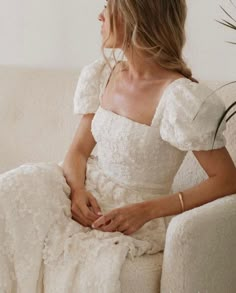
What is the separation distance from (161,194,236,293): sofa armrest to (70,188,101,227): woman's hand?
0.27 metres

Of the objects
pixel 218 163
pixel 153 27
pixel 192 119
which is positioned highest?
pixel 153 27

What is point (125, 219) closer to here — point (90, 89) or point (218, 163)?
point (218, 163)

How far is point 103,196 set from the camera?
1.77 meters

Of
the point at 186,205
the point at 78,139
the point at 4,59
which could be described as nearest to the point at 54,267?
the point at 186,205

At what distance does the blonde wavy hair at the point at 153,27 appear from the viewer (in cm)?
170

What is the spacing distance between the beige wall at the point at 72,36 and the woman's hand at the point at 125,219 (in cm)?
77

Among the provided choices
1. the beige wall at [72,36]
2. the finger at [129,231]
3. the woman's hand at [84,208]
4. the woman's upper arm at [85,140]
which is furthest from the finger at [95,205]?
the beige wall at [72,36]

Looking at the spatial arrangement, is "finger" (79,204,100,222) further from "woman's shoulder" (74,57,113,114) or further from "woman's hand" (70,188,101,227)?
"woman's shoulder" (74,57,113,114)

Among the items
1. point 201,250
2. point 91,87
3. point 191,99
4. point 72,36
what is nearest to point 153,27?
point 191,99

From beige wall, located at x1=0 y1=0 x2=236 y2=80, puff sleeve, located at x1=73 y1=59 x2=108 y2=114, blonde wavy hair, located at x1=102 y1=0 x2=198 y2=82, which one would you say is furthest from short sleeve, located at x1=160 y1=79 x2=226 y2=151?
beige wall, located at x1=0 y1=0 x2=236 y2=80

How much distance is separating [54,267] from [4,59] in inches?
57.1

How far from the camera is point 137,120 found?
1.73 metres

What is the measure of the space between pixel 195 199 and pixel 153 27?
47cm

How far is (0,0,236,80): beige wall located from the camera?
2209 millimetres
